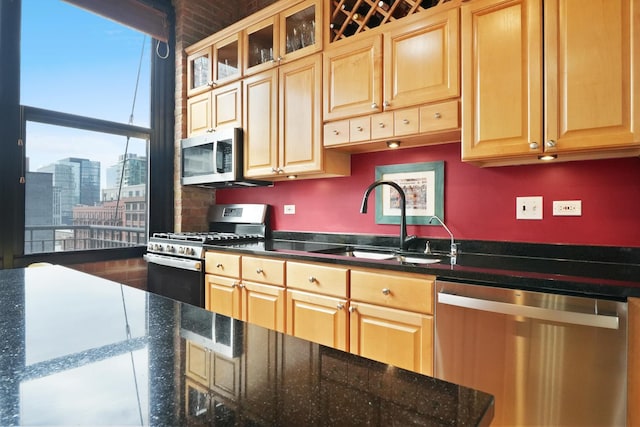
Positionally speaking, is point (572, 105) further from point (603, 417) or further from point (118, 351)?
point (118, 351)

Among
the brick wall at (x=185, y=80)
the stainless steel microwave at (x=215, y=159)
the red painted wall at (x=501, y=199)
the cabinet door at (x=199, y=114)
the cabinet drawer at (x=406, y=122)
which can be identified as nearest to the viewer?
the red painted wall at (x=501, y=199)

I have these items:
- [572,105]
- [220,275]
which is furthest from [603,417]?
[220,275]

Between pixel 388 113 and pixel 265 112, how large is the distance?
3.37ft

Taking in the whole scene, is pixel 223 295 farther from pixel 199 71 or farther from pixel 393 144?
pixel 199 71

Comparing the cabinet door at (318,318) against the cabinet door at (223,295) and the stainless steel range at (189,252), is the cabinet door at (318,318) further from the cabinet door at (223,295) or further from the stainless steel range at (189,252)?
the stainless steel range at (189,252)

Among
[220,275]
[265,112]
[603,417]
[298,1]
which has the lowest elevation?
[603,417]

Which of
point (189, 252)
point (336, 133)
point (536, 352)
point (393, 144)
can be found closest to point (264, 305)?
point (189, 252)

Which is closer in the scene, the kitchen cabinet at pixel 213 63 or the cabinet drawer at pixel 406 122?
the cabinet drawer at pixel 406 122

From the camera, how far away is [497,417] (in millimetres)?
1447

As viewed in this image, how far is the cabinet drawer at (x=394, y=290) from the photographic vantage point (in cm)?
161

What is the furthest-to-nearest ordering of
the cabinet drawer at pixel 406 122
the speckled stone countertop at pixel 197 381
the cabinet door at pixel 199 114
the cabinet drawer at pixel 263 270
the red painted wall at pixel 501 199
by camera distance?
the cabinet door at pixel 199 114 < the cabinet drawer at pixel 263 270 < the cabinet drawer at pixel 406 122 < the red painted wall at pixel 501 199 < the speckled stone countertop at pixel 197 381

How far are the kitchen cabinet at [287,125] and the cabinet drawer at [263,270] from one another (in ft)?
2.29

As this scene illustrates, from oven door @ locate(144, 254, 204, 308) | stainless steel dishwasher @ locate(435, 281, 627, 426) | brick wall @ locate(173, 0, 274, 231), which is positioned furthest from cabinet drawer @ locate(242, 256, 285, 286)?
brick wall @ locate(173, 0, 274, 231)

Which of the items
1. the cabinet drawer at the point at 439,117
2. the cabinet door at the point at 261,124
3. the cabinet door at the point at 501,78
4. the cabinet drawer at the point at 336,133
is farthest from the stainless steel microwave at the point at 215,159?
the cabinet door at the point at 501,78
